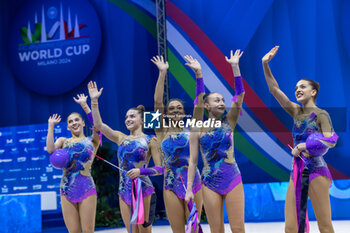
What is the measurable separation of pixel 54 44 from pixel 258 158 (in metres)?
4.63

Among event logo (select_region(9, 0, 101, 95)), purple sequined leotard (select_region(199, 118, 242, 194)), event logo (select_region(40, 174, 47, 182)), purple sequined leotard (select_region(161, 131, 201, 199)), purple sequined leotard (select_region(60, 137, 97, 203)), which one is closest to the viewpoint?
purple sequined leotard (select_region(199, 118, 242, 194))

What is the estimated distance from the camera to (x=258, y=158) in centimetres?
770

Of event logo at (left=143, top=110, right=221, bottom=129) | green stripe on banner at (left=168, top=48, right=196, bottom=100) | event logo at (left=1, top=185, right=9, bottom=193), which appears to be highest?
green stripe on banner at (left=168, top=48, right=196, bottom=100)

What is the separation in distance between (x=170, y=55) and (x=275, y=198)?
3118mm

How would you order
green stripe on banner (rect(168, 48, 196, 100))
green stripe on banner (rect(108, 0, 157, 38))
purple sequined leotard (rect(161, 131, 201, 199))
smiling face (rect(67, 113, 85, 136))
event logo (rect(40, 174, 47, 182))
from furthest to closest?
green stripe on banner (rect(108, 0, 157, 38)), green stripe on banner (rect(168, 48, 196, 100)), event logo (rect(40, 174, 47, 182)), smiling face (rect(67, 113, 85, 136)), purple sequined leotard (rect(161, 131, 201, 199))

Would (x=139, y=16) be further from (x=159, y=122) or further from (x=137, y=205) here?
(x=137, y=205)

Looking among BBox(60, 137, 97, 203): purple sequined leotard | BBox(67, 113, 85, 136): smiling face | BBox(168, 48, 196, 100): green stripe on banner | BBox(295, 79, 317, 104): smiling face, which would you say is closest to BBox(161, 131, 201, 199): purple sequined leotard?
BBox(60, 137, 97, 203): purple sequined leotard

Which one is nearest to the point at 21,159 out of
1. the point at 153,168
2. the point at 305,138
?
the point at 153,168

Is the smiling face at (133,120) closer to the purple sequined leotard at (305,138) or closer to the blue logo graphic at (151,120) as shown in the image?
the blue logo graphic at (151,120)

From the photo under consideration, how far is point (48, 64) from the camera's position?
8867 mm

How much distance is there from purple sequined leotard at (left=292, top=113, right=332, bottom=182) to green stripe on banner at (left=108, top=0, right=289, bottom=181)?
Answer: 4.44 m

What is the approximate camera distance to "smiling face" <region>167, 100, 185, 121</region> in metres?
3.95

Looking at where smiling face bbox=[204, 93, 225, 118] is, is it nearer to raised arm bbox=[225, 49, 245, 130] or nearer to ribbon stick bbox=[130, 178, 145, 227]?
raised arm bbox=[225, 49, 245, 130]

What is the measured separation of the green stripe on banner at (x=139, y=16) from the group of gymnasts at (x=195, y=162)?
170 inches
